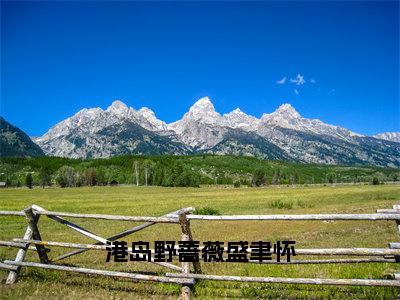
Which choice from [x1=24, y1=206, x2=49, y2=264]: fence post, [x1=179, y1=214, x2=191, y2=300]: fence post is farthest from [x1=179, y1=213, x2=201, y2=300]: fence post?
[x1=24, y1=206, x2=49, y2=264]: fence post

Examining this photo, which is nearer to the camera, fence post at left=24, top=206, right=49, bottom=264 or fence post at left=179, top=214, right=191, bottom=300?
fence post at left=179, top=214, right=191, bottom=300

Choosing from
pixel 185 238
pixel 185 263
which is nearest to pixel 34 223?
pixel 185 238

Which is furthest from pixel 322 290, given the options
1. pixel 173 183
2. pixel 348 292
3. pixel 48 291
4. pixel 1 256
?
pixel 173 183

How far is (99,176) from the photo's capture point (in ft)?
650

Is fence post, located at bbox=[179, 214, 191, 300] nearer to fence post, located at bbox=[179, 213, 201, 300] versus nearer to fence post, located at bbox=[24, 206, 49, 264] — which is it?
fence post, located at bbox=[179, 213, 201, 300]

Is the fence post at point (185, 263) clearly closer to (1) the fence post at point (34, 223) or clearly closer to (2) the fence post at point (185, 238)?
(2) the fence post at point (185, 238)

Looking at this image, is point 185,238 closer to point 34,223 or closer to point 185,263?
point 185,263

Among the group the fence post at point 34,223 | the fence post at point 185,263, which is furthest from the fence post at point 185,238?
the fence post at point 34,223

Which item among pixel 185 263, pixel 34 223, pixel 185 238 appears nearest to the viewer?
pixel 185 263

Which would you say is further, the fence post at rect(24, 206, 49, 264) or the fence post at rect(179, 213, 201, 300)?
the fence post at rect(24, 206, 49, 264)

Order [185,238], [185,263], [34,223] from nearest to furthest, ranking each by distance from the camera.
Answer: [185,263]
[185,238]
[34,223]

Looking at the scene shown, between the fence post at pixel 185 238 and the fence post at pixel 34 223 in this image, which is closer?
the fence post at pixel 185 238

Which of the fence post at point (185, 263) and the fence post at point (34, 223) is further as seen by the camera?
the fence post at point (34, 223)

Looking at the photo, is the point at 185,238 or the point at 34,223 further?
the point at 34,223
